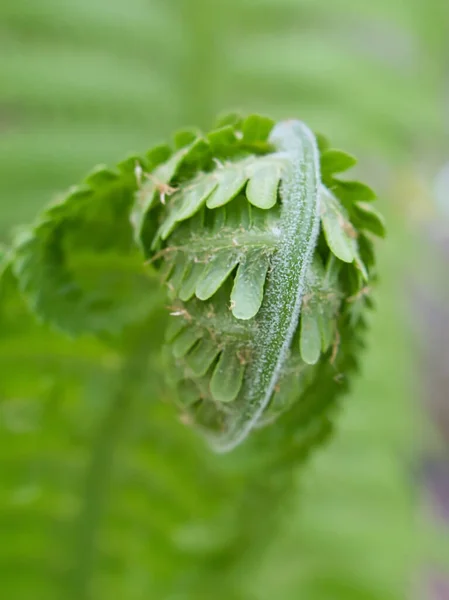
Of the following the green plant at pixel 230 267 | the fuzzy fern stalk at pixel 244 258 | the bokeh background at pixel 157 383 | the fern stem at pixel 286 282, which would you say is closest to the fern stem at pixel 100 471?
the bokeh background at pixel 157 383

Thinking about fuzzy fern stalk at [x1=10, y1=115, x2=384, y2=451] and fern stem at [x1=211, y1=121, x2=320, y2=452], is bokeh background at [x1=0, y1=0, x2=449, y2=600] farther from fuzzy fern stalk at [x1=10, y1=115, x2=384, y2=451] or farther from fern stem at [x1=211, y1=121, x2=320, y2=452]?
fern stem at [x1=211, y1=121, x2=320, y2=452]

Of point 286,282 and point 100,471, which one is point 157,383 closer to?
point 100,471

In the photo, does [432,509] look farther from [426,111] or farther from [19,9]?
[19,9]

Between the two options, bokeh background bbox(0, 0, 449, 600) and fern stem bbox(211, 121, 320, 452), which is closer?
fern stem bbox(211, 121, 320, 452)

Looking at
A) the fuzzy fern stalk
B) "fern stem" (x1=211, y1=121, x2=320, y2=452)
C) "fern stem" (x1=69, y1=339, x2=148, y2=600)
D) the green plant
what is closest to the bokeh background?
"fern stem" (x1=69, y1=339, x2=148, y2=600)

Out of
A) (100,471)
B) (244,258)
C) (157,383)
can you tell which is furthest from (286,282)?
(100,471)

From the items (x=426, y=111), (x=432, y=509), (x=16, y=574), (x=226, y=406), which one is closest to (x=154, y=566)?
(x=16, y=574)
